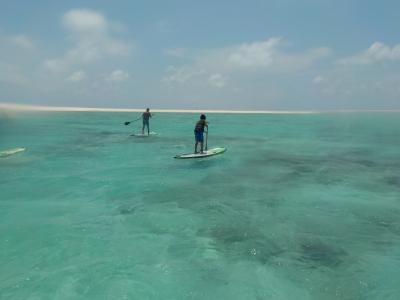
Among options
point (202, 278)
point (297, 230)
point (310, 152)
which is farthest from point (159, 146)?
point (202, 278)

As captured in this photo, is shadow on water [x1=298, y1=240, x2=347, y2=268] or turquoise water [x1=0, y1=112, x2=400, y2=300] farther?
shadow on water [x1=298, y1=240, x2=347, y2=268]

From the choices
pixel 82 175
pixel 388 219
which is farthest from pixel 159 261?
pixel 82 175

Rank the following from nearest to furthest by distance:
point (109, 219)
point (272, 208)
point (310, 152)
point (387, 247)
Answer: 1. point (387, 247)
2. point (109, 219)
3. point (272, 208)
4. point (310, 152)

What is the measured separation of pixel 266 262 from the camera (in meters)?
9.06

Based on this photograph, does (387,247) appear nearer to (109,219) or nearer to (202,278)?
(202,278)

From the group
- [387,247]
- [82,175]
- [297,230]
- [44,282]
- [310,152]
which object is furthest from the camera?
A: [310,152]

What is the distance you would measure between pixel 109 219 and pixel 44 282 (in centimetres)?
403

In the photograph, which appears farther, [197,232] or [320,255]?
[197,232]

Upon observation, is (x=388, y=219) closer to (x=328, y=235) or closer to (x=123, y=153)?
(x=328, y=235)

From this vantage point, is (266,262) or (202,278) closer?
(202,278)

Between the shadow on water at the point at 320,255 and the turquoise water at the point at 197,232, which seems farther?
the shadow on water at the point at 320,255

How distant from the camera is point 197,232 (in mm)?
10883

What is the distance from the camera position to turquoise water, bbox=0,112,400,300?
26.1 ft

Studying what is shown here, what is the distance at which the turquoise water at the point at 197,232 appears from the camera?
314 inches
